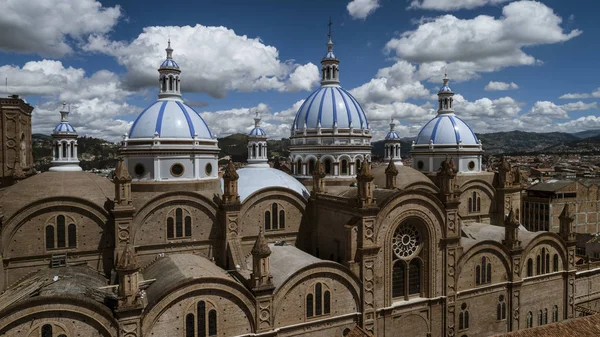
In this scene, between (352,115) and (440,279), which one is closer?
(440,279)

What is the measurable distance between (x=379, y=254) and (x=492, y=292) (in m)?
11.8

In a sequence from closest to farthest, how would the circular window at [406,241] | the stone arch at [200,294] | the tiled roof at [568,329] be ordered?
1. the tiled roof at [568,329]
2. the stone arch at [200,294]
3. the circular window at [406,241]

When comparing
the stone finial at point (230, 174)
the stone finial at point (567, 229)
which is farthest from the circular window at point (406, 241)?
the stone finial at point (567, 229)

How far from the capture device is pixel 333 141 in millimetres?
38469

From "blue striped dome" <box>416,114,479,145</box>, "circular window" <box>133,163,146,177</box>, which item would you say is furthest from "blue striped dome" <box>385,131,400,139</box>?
"circular window" <box>133,163,146,177</box>

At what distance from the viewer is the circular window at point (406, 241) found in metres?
30.8

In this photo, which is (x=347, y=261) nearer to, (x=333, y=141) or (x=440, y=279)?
(x=440, y=279)

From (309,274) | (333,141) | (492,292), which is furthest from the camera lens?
(333,141)

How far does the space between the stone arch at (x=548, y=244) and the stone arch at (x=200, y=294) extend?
24241 mm

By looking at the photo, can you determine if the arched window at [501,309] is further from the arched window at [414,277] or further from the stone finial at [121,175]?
the stone finial at [121,175]

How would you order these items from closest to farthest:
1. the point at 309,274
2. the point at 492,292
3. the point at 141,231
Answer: the point at 309,274 → the point at 141,231 → the point at 492,292

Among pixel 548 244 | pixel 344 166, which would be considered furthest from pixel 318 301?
pixel 548 244

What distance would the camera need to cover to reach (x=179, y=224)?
29703 millimetres

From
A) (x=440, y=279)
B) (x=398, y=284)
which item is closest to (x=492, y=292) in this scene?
(x=440, y=279)
